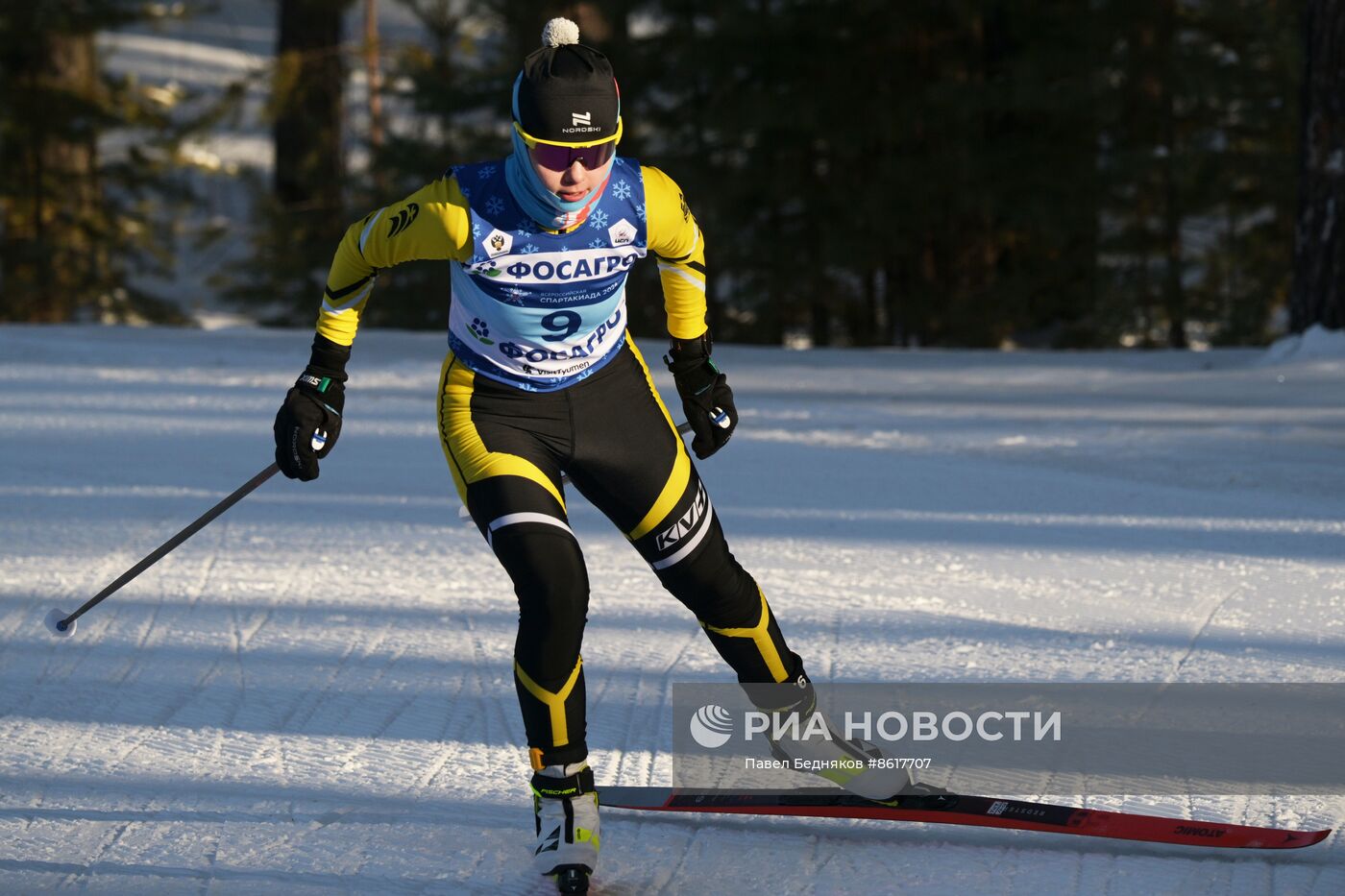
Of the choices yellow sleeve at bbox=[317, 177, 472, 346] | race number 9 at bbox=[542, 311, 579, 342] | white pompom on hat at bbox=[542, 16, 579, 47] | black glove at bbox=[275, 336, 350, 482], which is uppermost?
white pompom on hat at bbox=[542, 16, 579, 47]

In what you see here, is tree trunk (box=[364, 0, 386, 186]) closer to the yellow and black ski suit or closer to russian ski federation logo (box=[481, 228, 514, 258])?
the yellow and black ski suit

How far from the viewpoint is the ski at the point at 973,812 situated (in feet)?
10.9

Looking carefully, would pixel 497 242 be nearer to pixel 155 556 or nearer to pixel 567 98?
pixel 567 98

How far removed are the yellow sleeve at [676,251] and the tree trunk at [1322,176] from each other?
684cm

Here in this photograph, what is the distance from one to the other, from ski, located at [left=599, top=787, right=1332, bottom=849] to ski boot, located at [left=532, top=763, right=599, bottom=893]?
1.00 feet

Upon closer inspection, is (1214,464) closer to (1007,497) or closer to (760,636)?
(1007,497)

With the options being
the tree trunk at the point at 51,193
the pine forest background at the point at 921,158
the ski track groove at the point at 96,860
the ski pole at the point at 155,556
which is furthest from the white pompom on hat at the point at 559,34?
the tree trunk at the point at 51,193

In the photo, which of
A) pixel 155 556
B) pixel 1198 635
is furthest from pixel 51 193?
pixel 1198 635

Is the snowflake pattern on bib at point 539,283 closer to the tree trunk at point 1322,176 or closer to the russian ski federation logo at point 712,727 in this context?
the russian ski federation logo at point 712,727

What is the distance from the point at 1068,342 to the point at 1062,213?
1222mm

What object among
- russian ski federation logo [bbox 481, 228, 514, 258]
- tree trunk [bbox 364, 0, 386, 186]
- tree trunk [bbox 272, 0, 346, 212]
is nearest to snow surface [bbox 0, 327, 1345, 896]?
russian ski federation logo [bbox 481, 228, 514, 258]

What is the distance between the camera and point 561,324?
3.45 metres

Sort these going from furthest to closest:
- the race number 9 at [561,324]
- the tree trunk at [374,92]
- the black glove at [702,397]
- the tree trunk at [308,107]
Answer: the tree trunk at [308,107] → the tree trunk at [374,92] → the black glove at [702,397] → the race number 9 at [561,324]

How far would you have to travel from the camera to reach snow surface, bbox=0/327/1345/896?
11.1 ft
